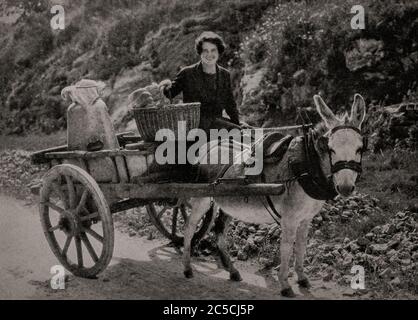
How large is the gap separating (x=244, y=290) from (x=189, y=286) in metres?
0.58

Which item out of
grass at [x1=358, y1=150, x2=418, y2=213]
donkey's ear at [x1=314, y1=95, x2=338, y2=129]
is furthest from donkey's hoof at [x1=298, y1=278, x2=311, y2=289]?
grass at [x1=358, y1=150, x2=418, y2=213]

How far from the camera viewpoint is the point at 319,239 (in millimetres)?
6422

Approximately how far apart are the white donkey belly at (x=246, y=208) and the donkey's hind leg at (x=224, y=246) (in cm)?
50

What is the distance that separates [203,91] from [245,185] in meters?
1.64

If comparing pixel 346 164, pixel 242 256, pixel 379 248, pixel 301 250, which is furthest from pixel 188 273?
pixel 346 164

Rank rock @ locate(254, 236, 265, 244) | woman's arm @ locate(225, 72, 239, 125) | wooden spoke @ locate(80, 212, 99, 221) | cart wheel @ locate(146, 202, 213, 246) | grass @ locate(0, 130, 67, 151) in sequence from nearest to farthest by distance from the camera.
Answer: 1. wooden spoke @ locate(80, 212, 99, 221)
2. woman's arm @ locate(225, 72, 239, 125)
3. cart wheel @ locate(146, 202, 213, 246)
4. rock @ locate(254, 236, 265, 244)
5. grass @ locate(0, 130, 67, 151)

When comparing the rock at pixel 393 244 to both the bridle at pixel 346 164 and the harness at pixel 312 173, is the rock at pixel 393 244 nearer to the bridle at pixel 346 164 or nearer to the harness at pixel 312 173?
the harness at pixel 312 173

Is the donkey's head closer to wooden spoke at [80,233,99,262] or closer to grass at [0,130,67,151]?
wooden spoke at [80,233,99,262]

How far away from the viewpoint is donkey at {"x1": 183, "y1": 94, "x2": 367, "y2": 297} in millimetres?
4355

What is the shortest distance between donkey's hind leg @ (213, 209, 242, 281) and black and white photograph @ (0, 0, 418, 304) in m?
0.01

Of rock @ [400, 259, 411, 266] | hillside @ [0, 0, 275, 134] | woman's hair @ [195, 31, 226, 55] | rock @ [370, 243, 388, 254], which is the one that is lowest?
Result: rock @ [400, 259, 411, 266]

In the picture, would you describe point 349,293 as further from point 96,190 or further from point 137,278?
point 96,190

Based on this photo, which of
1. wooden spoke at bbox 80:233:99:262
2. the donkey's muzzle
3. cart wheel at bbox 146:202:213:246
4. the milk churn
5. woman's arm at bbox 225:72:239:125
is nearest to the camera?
the donkey's muzzle

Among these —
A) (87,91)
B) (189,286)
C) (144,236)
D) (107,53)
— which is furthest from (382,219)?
(107,53)
